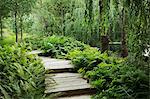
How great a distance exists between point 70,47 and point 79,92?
4.95 meters

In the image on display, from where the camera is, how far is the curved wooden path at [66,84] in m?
6.49

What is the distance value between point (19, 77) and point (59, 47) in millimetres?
4696

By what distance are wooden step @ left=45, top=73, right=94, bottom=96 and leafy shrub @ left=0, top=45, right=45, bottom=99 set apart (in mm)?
263

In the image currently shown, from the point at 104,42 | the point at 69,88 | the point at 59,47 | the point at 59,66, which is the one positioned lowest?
the point at 69,88

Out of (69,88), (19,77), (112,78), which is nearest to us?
(112,78)

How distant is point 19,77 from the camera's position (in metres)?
6.78

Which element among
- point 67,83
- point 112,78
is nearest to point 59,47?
point 67,83

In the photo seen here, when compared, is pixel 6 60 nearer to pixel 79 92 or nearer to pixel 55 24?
pixel 79 92

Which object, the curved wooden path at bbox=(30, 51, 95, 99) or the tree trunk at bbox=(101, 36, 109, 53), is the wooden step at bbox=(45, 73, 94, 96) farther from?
the tree trunk at bbox=(101, 36, 109, 53)

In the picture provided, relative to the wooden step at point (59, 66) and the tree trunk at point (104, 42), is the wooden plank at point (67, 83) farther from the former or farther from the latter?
the tree trunk at point (104, 42)

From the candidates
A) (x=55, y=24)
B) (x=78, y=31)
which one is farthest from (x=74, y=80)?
(x=55, y=24)

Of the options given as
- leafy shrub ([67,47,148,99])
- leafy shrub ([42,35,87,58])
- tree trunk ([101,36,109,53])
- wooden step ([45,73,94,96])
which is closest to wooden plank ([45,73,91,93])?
wooden step ([45,73,94,96])

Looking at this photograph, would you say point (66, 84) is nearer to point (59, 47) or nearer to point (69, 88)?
point (69, 88)

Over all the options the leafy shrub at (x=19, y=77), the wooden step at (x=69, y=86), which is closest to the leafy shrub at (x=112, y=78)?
the wooden step at (x=69, y=86)
